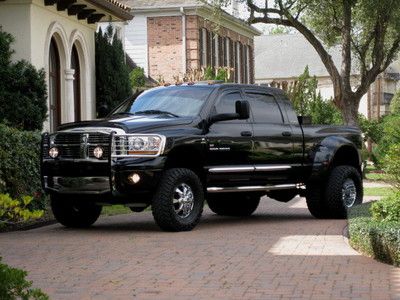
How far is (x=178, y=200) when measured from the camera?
48.9ft

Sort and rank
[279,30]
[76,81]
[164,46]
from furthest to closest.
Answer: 1. [279,30]
2. [164,46]
3. [76,81]

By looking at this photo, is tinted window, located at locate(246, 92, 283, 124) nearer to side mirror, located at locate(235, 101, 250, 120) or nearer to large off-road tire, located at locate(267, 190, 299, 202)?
side mirror, located at locate(235, 101, 250, 120)

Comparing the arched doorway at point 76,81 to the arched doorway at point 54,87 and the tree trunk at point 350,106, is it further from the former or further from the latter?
the tree trunk at point 350,106

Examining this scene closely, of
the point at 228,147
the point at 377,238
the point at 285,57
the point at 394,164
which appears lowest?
the point at 377,238

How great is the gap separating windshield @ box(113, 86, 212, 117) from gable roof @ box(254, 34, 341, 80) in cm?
7186

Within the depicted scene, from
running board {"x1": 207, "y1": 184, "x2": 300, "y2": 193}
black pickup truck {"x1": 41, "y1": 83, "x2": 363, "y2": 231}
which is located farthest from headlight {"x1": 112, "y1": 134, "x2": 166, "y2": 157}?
running board {"x1": 207, "y1": 184, "x2": 300, "y2": 193}

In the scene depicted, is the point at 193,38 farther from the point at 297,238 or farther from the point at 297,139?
the point at 297,238

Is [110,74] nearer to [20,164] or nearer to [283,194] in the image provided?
[20,164]

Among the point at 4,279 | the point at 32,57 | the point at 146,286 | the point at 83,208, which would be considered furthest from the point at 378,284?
the point at 32,57

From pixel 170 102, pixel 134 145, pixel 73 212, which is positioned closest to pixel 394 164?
pixel 134 145

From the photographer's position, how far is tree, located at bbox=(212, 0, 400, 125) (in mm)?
37344

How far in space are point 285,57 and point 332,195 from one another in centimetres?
7436

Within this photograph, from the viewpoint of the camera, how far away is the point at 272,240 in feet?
45.3

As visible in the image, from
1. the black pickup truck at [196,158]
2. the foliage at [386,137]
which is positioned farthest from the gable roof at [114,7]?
the foliage at [386,137]
